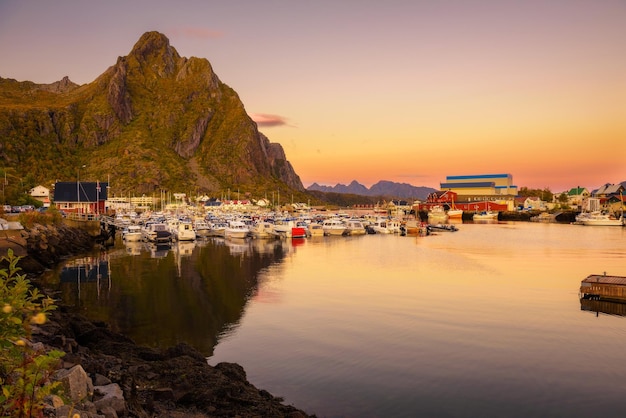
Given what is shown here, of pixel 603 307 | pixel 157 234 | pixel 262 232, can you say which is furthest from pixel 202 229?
pixel 603 307

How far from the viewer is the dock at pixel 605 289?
34281 millimetres

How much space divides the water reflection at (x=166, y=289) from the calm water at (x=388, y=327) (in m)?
0.16

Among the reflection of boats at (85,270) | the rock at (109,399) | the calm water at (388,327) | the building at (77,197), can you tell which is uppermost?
the building at (77,197)

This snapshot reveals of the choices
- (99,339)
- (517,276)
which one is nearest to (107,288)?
(99,339)

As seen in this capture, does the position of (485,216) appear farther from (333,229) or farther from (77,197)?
(77,197)

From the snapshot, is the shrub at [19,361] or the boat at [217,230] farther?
the boat at [217,230]

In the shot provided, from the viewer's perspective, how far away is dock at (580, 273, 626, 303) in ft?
112

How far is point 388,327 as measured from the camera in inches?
1130

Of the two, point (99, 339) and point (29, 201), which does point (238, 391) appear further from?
point (29, 201)

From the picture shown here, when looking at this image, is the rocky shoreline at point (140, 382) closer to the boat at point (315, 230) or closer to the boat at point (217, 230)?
the boat at point (217, 230)

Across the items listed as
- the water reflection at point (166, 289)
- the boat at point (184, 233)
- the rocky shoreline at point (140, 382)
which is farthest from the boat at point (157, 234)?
the rocky shoreline at point (140, 382)

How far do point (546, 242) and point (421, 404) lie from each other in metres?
77.6

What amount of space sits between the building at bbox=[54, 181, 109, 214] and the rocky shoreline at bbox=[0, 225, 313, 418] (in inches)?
3780

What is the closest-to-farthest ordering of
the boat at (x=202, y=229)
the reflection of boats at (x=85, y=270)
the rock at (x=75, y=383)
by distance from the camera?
the rock at (x=75, y=383) → the reflection of boats at (x=85, y=270) → the boat at (x=202, y=229)
